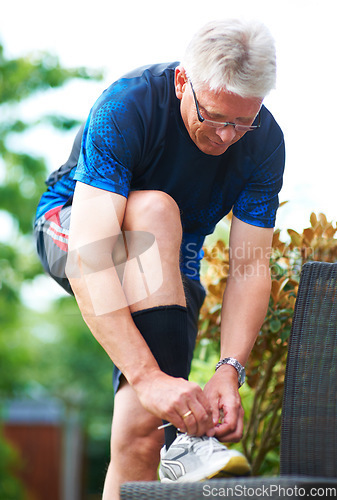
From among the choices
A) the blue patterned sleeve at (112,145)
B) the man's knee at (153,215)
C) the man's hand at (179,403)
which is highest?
the blue patterned sleeve at (112,145)

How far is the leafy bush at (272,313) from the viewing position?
1983 millimetres

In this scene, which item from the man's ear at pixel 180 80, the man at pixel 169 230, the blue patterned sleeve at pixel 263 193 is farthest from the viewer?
the blue patterned sleeve at pixel 263 193

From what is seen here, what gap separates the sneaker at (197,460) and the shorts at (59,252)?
1.17ft

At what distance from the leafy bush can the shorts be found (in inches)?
10.0

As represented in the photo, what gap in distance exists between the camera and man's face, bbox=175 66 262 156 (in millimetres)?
1408

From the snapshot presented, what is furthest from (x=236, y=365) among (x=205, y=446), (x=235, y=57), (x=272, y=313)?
(x=235, y=57)

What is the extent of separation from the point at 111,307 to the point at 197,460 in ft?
1.26

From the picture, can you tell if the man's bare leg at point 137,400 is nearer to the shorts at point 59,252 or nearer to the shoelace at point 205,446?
the shorts at point 59,252

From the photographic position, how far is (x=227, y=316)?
1641mm

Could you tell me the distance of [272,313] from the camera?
1.95 m

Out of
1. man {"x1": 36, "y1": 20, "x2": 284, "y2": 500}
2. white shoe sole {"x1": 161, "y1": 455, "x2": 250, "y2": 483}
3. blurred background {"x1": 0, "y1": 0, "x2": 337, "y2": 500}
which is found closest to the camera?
white shoe sole {"x1": 161, "y1": 455, "x2": 250, "y2": 483}

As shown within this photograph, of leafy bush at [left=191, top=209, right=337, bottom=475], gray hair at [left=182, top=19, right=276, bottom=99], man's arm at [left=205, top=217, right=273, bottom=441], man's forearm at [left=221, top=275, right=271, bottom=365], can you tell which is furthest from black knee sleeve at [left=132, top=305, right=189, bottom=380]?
leafy bush at [left=191, top=209, right=337, bottom=475]

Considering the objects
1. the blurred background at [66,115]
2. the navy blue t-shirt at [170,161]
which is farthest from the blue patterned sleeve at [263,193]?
the blurred background at [66,115]

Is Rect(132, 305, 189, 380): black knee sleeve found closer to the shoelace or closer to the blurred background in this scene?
the shoelace
